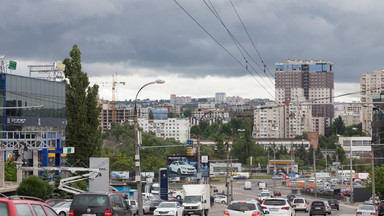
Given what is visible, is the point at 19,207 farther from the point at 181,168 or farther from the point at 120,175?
the point at 120,175

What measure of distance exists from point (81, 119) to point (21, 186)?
25.6 m

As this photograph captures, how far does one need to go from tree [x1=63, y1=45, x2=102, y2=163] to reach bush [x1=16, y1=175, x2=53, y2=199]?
22.7m

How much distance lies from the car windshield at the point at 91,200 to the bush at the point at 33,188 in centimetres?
2250

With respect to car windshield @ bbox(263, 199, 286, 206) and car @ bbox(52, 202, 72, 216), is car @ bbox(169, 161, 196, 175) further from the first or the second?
car windshield @ bbox(263, 199, 286, 206)

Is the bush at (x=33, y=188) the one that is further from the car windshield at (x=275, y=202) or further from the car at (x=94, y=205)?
the car at (x=94, y=205)

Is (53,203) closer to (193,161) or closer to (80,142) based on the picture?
(80,142)

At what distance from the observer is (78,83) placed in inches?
2773

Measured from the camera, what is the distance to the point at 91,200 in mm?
23062

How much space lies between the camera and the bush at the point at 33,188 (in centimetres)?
4450

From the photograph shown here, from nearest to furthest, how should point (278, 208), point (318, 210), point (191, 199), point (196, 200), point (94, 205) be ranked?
point (94, 205)
point (278, 208)
point (196, 200)
point (191, 199)
point (318, 210)

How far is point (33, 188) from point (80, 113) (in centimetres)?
2535

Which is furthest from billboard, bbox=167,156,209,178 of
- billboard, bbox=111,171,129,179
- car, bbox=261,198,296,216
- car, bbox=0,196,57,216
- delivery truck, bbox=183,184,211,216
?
car, bbox=0,196,57,216

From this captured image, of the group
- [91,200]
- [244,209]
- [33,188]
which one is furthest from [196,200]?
[91,200]

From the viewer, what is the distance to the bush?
146 feet
